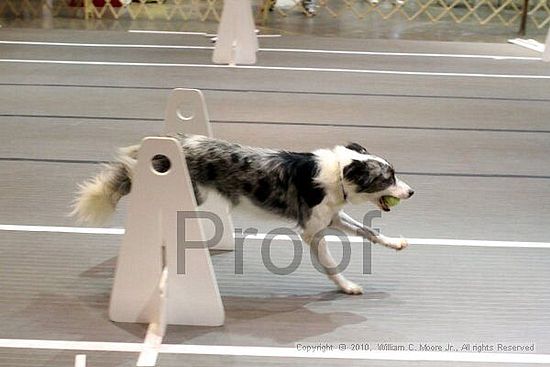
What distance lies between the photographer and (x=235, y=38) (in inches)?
239

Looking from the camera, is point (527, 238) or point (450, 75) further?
point (450, 75)

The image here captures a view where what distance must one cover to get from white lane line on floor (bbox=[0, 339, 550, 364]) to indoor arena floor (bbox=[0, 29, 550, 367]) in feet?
0.04

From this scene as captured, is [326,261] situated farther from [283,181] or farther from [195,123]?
[195,123]

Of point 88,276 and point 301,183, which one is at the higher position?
point 301,183

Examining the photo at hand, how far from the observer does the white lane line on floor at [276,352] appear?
1.96 m

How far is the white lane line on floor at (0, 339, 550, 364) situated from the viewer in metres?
1.96

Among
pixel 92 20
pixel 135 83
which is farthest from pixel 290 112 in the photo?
pixel 92 20

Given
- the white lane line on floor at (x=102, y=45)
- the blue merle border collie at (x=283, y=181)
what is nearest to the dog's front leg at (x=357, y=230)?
the blue merle border collie at (x=283, y=181)

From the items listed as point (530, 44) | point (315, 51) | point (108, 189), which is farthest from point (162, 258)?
point (530, 44)

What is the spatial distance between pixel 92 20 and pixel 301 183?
24.5 ft

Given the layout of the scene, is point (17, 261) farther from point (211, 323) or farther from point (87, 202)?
point (211, 323)

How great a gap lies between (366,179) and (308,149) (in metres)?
1.68

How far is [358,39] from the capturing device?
25.3ft

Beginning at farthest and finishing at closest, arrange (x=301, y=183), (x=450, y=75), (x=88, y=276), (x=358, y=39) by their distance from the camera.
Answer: (x=358, y=39) → (x=450, y=75) → (x=88, y=276) → (x=301, y=183)
